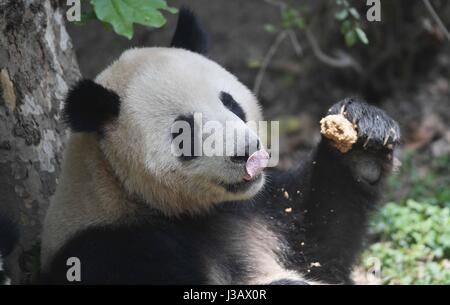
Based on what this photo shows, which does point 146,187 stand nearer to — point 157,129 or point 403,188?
point 157,129

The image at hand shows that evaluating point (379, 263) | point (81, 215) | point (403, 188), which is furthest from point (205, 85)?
point (403, 188)

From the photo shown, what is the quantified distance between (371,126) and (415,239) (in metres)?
1.75

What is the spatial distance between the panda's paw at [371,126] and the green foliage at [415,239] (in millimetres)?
1171

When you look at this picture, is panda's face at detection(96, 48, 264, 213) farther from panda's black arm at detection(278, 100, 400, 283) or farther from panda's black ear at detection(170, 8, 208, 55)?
panda's black arm at detection(278, 100, 400, 283)

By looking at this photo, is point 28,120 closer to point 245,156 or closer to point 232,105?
point 232,105

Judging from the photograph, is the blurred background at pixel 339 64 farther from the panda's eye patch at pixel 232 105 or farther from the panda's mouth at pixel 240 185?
the panda's mouth at pixel 240 185

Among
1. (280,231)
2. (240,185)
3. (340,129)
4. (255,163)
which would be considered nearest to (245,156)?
(255,163)

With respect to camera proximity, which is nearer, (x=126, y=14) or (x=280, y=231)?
(x=126, y=14)

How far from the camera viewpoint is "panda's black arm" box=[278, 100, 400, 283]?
514cm

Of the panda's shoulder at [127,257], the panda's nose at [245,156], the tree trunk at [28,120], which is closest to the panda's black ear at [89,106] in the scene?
the panda's shoulder at [127,257]

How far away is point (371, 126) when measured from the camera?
482 cm

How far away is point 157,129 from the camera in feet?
13.7

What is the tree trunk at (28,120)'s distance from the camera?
4852 millimetres
